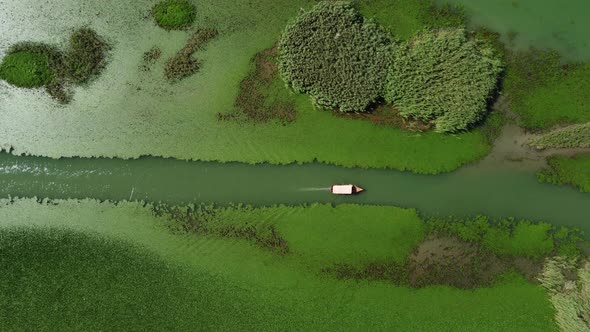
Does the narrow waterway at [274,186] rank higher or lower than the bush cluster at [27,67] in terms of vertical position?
lower

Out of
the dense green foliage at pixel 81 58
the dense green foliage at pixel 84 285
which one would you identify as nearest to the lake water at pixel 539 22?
the dense green foliage at pixel 81 58

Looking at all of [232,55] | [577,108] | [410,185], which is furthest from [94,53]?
[577,108]

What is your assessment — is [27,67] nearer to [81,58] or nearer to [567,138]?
[81,58]

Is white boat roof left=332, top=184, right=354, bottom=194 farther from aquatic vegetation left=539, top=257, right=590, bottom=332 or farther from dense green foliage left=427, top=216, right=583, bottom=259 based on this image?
aquatic vegetation left=539, top=257, right=590, bottom=332

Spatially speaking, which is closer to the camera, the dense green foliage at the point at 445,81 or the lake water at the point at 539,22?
the dense green foliage at the point at 445,81

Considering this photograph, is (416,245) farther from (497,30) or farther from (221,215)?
(497,30)

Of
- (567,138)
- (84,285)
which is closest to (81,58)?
(84,285)

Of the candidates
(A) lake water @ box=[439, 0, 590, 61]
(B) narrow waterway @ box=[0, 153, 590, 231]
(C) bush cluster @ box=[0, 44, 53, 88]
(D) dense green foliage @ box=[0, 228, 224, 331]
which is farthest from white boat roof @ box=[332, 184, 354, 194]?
(C) bush cluster @ box=[0, 44, 53, 88]

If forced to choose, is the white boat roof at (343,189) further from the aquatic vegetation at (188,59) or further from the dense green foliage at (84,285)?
the aquatic vegetation at (188,59)
